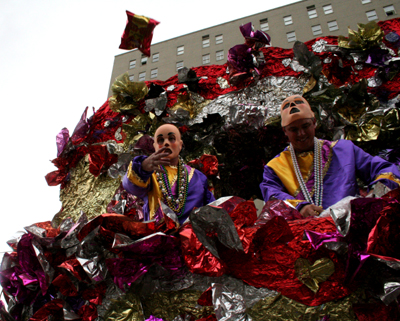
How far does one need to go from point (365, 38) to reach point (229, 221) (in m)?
1.80

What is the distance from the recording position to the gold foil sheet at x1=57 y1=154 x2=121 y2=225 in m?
1.88

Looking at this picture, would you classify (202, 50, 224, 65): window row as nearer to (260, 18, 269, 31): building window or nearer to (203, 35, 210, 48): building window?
(203, 35, 210, 48): building window

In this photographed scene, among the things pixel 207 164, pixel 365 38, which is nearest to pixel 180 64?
pixel 365 38

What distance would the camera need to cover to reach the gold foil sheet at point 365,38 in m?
2.10

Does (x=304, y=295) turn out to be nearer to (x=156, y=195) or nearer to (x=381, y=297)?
(x=381, y=297)

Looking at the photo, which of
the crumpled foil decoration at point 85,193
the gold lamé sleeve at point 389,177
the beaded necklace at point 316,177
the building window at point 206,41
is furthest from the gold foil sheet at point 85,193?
the building window at point 206,41

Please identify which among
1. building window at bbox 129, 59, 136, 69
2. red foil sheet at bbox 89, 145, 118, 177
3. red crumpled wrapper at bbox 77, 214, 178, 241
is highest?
building window at bbox 129, 59, 136, 69

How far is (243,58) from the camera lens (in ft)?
7.30

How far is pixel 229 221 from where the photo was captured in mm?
987

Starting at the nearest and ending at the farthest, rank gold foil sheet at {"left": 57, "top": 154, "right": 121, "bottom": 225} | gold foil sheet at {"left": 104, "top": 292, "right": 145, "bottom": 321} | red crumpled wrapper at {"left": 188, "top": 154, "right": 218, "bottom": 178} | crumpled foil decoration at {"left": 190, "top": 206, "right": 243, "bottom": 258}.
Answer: crumpled foil decoration at {"left": 190, "top": 206, "right": 243, "bottom": 258} < gold foil sheet at {"left": 104, "top": 292, "right": 145, "bottom": 321} < gold foil sheet at {"left": 57, "top": 154, "right": 121, "bottom": 225} < red crumpled wrapper at {"left": 188, "top": 154, "right": 218, "bottom": 178}

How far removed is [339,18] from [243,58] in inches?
240

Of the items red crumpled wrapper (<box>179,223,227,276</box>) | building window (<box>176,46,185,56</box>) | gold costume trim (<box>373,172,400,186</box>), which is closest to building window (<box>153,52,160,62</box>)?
building window (<box>176,46,185,56</box>)

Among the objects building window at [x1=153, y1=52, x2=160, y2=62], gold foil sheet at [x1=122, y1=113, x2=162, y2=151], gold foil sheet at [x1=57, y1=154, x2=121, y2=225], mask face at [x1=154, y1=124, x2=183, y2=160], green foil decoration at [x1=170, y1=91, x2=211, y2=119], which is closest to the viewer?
mask face at [x1=154, y1=124, x2=183, y2=160]

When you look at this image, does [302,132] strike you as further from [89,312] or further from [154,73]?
[154,73]
